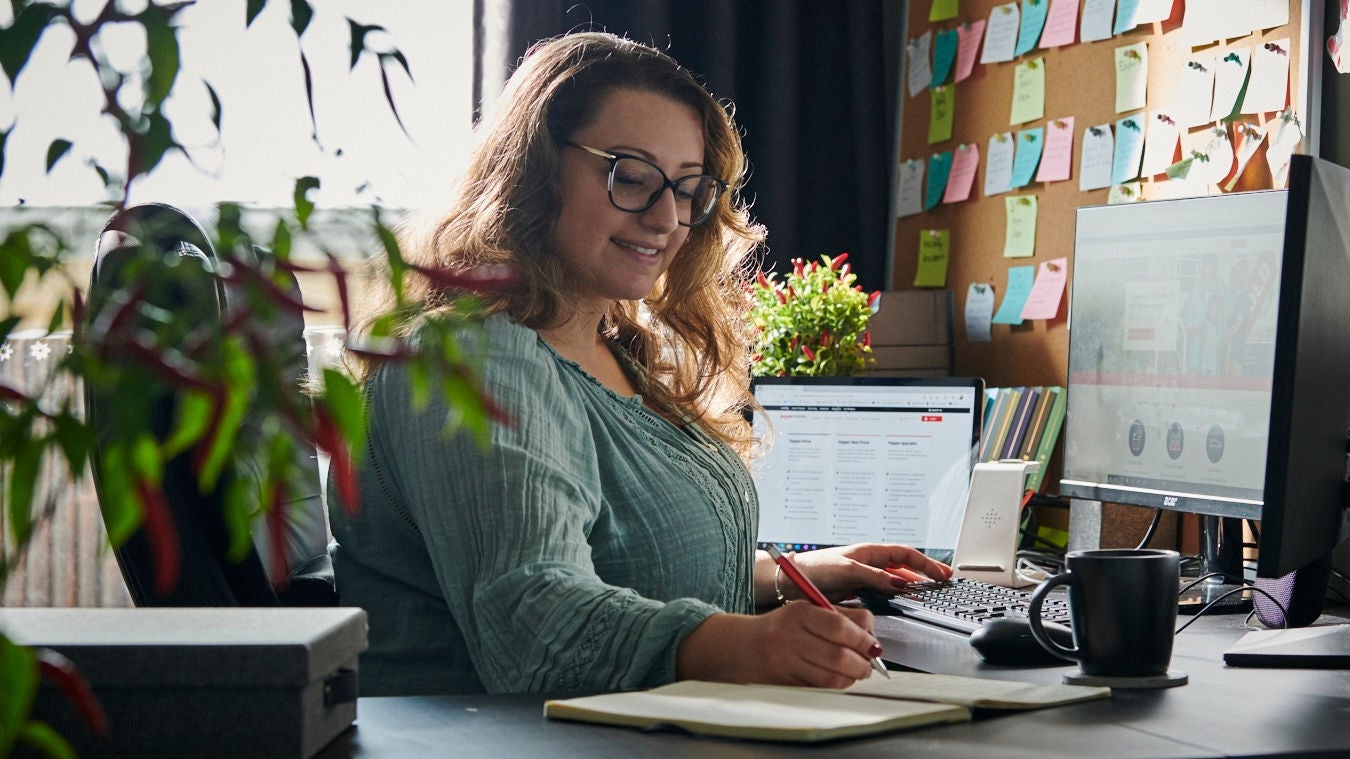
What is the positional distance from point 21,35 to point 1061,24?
2.22 m

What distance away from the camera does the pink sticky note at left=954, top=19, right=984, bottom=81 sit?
8.26 ft

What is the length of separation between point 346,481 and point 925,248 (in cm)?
247

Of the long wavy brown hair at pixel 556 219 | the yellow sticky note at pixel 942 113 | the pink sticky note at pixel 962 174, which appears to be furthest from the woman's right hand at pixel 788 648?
the yellow sticky note at pixel 942 113

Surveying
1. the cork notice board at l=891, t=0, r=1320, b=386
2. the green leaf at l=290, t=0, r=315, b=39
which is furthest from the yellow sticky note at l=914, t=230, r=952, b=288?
A: the green leaf at l=290, t=0, r=315, b=39

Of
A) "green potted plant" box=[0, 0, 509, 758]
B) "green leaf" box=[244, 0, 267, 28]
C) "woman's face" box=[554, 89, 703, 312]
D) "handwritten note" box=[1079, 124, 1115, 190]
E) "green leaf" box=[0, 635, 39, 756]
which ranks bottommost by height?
"green leaf" box=[0, 635, 39, 756]

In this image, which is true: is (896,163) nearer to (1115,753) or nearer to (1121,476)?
(1121,476)

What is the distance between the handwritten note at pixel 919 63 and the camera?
8.84 ft

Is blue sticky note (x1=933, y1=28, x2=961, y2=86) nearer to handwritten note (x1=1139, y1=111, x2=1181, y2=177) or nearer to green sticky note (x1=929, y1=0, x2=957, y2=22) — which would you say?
green sticky note (x1=929, y1=0, x2=957, y2=22)

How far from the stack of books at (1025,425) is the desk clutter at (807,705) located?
3.88 feet

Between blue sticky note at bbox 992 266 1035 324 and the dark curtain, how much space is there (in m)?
0.47

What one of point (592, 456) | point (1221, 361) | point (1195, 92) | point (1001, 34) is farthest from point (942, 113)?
point (592, 456)

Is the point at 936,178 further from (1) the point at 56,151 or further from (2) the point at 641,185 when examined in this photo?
(1) the point at 56,151

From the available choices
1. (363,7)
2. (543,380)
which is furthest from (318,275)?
(363,7)

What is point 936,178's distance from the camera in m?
2.66
